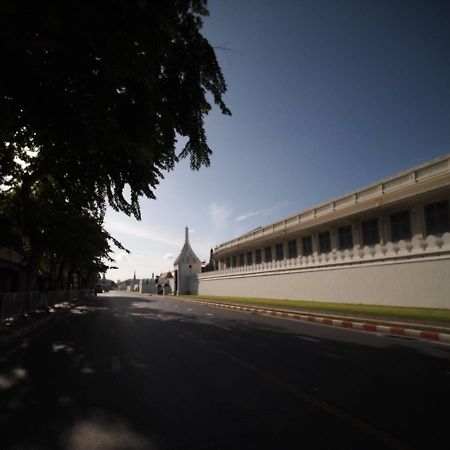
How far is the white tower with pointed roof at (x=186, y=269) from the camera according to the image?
75375mm

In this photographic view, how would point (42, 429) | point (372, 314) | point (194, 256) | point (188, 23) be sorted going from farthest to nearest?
point (194, 256) < point (372, 314) < point (188, 23) < point (42, 429)

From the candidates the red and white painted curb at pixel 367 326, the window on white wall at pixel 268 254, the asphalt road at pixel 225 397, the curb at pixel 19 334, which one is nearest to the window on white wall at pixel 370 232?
the red and white painted curb at pixel 367 326

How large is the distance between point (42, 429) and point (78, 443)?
0.64 m

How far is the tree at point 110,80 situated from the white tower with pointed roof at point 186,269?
217ft

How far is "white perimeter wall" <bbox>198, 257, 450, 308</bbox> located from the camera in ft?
63.3

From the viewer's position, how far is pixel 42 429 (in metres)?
4.00

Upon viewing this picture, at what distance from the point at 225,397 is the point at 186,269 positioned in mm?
73249

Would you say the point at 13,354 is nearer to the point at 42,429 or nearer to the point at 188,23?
the point at 42,429

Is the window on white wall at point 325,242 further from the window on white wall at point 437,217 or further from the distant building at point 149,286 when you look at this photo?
the distant building at point 149,286

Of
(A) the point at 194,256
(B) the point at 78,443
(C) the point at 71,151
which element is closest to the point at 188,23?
(C) the point at 71,151

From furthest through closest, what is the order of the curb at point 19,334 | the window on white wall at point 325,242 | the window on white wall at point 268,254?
1. the window on white wall at point 268,254
2. the window on white wall at point 325,242
3. the curb at point 19,334

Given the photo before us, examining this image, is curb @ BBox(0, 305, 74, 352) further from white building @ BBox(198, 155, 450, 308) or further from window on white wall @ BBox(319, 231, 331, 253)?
window on white wall @ BBox(319, 231, 331, 253)

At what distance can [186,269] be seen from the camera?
77.6m

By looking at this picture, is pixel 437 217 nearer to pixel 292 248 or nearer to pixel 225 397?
pixel 292 248
